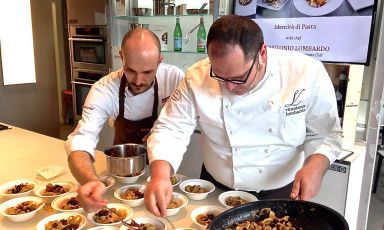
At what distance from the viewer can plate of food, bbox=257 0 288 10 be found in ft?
7.85

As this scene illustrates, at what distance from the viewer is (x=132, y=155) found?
150 centimetres

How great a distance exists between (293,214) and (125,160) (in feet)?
2.20

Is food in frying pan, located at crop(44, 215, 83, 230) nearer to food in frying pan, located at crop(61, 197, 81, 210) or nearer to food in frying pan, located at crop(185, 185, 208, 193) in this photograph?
food in frying pan, located at crop(61, 197, 81, 210)

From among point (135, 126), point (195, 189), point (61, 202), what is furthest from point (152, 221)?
point (135, 126)

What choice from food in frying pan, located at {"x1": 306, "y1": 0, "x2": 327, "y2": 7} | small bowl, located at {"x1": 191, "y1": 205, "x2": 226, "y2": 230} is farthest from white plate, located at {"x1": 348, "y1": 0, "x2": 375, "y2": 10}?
small bowl, located at {"x1": 191, "y1": 205, "x2": 226, "y2": 230}

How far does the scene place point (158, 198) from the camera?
3.34ft

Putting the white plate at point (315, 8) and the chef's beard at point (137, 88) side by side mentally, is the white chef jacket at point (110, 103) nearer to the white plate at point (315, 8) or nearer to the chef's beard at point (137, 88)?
the chef's beard at point (137, 88)

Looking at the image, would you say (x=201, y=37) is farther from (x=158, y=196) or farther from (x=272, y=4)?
(x=158, y=196)

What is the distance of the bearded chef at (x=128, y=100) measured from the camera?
1.45 metres

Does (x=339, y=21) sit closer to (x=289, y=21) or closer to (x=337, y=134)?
(x=289, y=21)

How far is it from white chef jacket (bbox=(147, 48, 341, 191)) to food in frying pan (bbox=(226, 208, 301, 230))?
30 centimetres

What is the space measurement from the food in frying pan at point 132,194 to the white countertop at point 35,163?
4 centimetres

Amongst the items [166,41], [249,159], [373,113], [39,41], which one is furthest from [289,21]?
[39,41]

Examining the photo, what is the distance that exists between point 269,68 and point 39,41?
3.50 m
